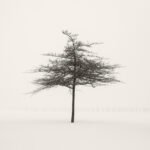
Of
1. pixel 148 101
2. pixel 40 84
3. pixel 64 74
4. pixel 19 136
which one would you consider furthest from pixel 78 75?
pixel 148 101

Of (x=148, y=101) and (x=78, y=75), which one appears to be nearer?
(x=78, y=75)

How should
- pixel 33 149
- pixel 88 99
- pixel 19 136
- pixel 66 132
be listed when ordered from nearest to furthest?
1. pixel 33 149
2. pixel 19 136
3. pixel 66 132
4. pixel 88 99

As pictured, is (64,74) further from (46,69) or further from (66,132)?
(66,132)

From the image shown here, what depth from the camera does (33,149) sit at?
17062 mm

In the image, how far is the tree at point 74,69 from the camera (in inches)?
1296

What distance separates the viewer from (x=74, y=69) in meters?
33.6

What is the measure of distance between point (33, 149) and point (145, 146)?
5481mm

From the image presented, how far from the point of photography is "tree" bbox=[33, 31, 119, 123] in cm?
3291

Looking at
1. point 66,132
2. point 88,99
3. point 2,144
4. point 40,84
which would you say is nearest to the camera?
point 2,144

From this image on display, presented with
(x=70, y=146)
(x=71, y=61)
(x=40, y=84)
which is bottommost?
(x=70, y=146)

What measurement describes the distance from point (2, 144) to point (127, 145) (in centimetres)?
613

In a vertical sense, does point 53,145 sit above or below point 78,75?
below

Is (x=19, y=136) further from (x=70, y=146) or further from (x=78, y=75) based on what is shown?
(x=78, y=75)

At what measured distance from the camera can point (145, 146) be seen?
18.4 meters
